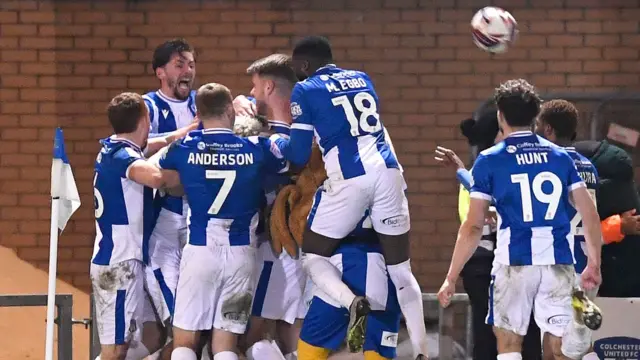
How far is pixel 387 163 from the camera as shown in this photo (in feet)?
22.0

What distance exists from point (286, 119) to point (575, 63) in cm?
361

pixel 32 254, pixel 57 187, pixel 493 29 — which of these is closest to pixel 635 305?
pixel 493 29

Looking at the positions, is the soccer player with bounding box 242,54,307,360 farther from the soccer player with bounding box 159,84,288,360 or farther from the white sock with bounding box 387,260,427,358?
the white sock with bounding box 387,260,427,358

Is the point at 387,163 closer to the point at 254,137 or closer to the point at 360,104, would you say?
the point at 360,104

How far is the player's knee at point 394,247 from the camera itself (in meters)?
6.66

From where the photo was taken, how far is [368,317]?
266 inches

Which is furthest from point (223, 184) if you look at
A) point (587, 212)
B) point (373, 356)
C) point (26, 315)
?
point (26, 315)

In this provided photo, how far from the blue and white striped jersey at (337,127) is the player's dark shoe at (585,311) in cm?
130

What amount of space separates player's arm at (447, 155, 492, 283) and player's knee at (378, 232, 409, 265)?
0.32 m

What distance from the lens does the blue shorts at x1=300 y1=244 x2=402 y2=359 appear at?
6695 mm

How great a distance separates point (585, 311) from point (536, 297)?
28 centimetres

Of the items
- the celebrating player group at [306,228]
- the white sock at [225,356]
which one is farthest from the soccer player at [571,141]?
the white sock at [225,356]

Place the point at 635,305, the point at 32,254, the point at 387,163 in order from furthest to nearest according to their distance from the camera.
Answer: the point at 32,254 < the point at 635,305 < the point at 387,163

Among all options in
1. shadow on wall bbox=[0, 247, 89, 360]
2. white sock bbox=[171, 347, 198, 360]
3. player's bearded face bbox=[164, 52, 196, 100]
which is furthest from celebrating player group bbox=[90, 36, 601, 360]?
shadow on wall bbox=[0, 247, 89, 360]
